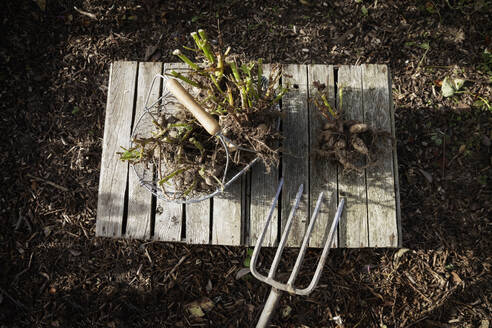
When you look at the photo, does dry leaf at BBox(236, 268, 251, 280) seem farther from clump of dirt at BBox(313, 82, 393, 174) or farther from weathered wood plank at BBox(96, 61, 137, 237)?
clump of dirt at BBox(313, 82, 393, 174)

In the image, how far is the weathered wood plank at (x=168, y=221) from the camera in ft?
6.99

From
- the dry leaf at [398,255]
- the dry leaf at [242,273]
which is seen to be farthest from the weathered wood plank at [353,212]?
the dry leaf at [242,273]

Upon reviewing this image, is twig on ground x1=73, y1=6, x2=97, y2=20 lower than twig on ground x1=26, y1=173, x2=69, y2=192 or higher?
higher

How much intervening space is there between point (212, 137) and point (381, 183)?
109 centimetres

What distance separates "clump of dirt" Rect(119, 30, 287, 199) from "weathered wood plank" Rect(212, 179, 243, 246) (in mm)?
217

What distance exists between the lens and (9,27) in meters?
3.08

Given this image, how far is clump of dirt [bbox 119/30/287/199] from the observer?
177cm

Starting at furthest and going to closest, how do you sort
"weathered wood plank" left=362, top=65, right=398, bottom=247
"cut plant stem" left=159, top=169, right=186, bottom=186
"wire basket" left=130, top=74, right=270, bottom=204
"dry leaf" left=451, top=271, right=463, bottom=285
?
"dry leaf" left=451, top=271, right=463, bottom=285, "weathered wood plank" left=362, top=65, right=398, bottom=247, "wire basket" left=130, top=74, right=270, bottom=204, "cut plant stem" left=159, top=169, right=186, bottom=186

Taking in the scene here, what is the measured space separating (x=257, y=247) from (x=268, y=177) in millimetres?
434

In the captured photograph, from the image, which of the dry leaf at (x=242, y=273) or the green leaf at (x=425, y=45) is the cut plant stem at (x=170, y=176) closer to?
the dry leaf at (x=242, y=273)

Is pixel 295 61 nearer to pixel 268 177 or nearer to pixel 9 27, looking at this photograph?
pixel 268 177

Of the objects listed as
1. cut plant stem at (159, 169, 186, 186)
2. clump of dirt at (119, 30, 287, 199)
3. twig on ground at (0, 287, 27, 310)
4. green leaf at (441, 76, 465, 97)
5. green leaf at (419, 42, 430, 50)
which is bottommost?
twig on ground at (0, 287, 27, 310)

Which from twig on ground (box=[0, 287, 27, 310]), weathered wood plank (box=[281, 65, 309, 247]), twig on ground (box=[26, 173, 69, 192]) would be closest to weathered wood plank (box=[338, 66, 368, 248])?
weathered wood plank (box=[281, 65, 309, 247])

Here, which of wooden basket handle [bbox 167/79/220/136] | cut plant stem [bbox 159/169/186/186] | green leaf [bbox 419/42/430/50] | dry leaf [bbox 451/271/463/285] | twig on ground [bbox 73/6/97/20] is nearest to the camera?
wooden basket handle [bbox 167/79/220/136]
